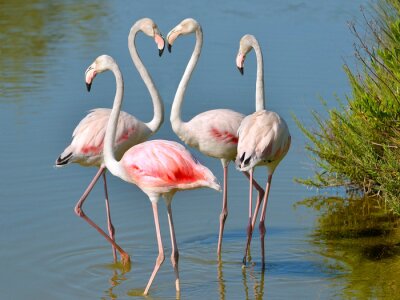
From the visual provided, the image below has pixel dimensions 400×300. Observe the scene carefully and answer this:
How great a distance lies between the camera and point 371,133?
826 centimetres

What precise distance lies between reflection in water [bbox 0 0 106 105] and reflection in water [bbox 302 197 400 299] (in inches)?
178

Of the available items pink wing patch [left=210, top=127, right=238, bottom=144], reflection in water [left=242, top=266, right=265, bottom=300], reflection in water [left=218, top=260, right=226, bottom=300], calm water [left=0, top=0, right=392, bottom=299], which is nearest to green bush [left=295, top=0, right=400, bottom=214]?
calm water [left=0, top=0, right=392, bottom=299]

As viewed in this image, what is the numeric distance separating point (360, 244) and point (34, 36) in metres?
8.49

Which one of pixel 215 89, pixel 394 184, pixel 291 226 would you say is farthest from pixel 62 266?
pixel 215 89

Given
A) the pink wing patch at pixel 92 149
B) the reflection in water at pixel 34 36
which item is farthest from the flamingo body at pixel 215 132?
the reflection in water at pixel 34 36

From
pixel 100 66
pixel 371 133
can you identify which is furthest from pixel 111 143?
pixel 371 133

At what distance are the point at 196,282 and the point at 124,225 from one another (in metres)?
1.28

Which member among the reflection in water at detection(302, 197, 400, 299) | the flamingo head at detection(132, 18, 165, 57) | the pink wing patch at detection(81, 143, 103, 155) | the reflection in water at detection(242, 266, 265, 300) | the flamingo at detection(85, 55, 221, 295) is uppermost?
the flamingo head at detection(132, 18, 165, 57)

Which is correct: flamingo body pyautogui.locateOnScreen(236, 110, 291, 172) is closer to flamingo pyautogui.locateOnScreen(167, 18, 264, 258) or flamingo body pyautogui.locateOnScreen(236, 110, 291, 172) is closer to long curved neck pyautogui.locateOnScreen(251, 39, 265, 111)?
flamingo pyautogui.locateOnScreen(167, 18, 264, 258)

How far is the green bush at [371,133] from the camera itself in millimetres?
7711

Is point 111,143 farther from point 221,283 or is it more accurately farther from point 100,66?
point 221,283

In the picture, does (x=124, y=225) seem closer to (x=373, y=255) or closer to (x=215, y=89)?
(x=373, y=255)

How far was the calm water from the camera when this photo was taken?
23.9 feet

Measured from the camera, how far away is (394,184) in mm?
7742
